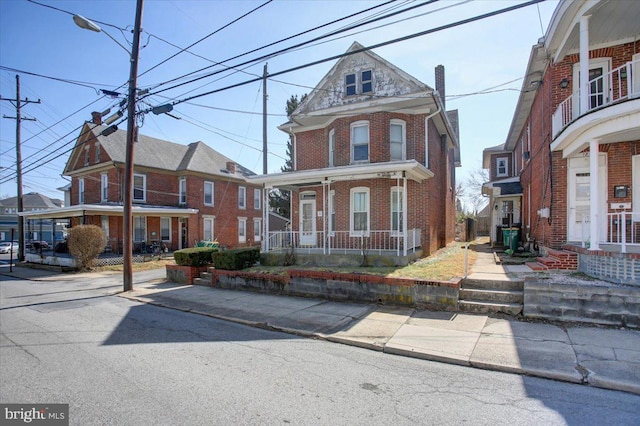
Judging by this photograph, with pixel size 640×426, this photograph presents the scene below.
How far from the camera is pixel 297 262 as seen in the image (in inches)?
503

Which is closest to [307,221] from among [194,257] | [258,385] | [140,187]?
[194,257]

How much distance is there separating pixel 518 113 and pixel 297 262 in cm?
1289

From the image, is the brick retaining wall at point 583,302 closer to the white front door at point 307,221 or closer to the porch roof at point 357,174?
the porch roof at point 357,174

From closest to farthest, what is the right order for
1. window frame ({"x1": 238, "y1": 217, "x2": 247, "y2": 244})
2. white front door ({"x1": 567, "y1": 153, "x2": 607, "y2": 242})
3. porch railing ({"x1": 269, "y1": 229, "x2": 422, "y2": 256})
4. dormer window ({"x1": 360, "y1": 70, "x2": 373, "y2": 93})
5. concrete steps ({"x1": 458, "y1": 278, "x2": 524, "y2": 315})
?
concrete steps ({"x1": 458, "y1": 278, "x2": 524, "y2": 315}) < white front door ({"x1": 567, "y1": 153, "x2": 607, "y2": 242}) < porch railing ({"x1": 269, "y1": 229, "x2": 422, "y2": 256}) < dormer window ({"x1": 360, "y1": 70, "x2": 373, "y2": 93}) < window frame ({"x1": 238, "y1": 217, "x2": 247, "y2": 244})

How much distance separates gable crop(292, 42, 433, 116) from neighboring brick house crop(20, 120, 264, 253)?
40.7 ft

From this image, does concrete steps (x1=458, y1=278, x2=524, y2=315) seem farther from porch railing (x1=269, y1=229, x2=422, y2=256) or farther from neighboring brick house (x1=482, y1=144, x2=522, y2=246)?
neighboring brick house (x1=482, y1=144, x2=522, y2=246)

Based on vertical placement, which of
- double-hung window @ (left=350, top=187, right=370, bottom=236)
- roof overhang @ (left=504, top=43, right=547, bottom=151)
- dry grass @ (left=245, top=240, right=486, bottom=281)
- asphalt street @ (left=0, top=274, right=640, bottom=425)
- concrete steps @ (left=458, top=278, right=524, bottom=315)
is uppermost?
roof overhang @ (left=504, top=43, right=547, bottom=151)

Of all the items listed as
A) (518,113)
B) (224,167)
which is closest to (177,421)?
(518,113)

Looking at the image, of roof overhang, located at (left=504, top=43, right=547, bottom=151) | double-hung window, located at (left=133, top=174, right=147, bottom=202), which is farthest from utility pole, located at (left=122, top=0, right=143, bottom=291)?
roof overhang, located at (left=504, top=43, right=547, bottom=151)

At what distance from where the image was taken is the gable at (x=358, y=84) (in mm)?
13758

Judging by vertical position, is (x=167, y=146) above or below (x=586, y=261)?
above

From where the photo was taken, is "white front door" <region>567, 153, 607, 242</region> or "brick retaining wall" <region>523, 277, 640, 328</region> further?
"white front door" <region>567, 153, 607, 242</region>

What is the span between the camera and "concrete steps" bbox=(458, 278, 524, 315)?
7.41 m

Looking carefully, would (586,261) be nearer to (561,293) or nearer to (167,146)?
(561,293)
